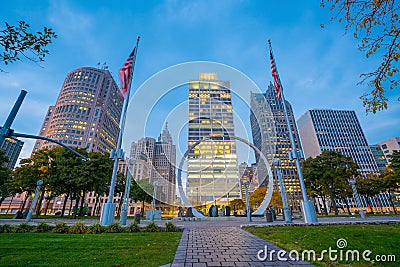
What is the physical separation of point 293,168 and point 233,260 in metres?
121

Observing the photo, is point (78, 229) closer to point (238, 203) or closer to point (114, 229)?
point (114, 229)

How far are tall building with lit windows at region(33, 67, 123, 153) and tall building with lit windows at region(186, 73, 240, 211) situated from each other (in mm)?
44343

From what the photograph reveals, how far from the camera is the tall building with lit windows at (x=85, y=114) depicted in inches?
3834

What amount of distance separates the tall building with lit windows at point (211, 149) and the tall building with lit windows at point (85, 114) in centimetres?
4434

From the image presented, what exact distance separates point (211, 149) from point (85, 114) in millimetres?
71900

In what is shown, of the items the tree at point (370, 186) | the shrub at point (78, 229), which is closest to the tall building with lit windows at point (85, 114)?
the shrub at point (78, 229)

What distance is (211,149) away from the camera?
102 metres

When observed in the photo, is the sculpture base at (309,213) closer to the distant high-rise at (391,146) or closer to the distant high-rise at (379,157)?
the distant high-rise at (391,146)

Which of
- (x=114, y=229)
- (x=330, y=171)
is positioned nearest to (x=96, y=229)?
(x=114, y=229)

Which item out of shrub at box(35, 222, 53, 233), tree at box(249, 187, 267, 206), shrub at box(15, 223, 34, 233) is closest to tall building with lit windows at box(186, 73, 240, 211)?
tree at box(249, 187, 267, 206)

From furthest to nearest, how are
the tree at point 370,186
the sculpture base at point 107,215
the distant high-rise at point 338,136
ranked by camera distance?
the distant high-rise at point 338,136, the tree at point 370,186, the sculpture base at point 107,215

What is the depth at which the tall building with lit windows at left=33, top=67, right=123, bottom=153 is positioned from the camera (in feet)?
319

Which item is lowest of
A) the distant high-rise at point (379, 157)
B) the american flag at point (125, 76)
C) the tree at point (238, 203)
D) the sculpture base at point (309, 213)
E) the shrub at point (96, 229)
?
the shrub at point (96, 229)

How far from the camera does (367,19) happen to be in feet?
15.0
